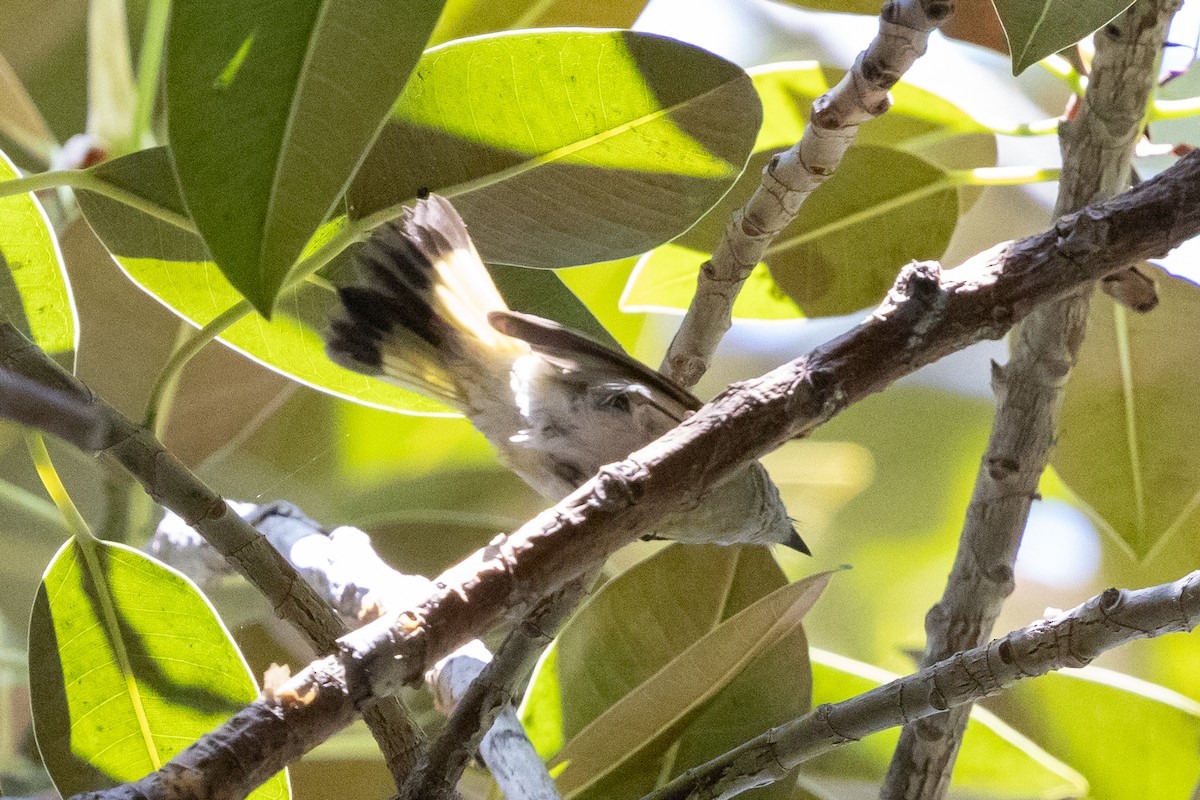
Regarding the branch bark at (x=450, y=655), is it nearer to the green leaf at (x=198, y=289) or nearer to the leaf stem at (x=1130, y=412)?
the green leaf at (x=198, y=289)

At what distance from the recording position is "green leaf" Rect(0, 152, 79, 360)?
769 millimetres

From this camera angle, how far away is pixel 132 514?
1.05 m

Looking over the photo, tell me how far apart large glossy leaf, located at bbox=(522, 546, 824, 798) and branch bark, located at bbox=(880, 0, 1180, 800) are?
0.43 ft

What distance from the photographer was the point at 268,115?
0.49 meters

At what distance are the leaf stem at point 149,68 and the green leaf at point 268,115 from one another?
523 mm

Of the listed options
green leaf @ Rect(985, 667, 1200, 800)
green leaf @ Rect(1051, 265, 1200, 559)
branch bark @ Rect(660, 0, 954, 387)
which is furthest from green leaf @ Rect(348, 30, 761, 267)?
green leaf @ Rect(985, 667, 1200, 800)

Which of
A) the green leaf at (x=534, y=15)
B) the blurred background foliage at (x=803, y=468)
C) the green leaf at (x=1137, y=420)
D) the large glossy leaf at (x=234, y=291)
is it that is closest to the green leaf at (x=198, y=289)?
the large glossy leaf at (x=234, y=291)

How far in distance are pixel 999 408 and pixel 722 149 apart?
0.34 meters

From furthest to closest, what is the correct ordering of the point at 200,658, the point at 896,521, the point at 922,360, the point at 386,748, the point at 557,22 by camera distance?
1. the point at 896,521
2. the point at 557,22
3. the point at 200,658
4. the point at 386,748
5. the point at 922,360

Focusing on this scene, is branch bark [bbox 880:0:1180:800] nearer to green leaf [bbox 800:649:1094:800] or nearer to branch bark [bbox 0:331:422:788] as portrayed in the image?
green leaf [bbox 800:649:1094:800]

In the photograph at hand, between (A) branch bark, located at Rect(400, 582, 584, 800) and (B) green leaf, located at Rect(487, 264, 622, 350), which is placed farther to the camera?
(B) green leaf, located at Rect(487, 264, 622, 350)

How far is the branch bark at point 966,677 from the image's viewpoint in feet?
1.86

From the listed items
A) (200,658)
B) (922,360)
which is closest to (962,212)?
(922,360)

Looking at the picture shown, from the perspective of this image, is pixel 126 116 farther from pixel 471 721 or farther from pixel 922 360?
pixel 922 360
